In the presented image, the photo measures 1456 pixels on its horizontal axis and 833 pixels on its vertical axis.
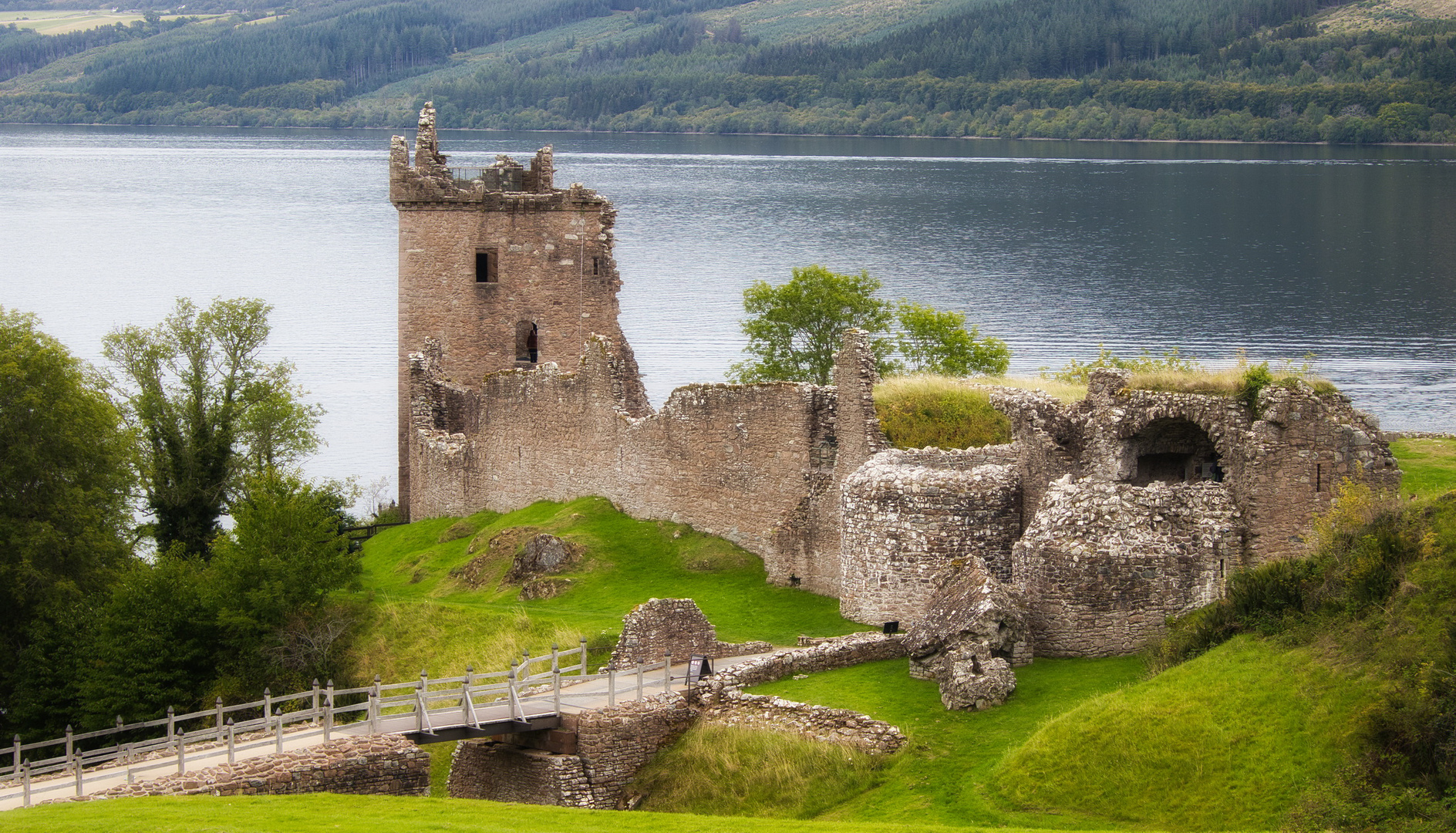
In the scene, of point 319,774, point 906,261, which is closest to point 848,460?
point 319,774

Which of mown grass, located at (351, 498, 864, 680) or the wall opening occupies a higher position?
the wall opening

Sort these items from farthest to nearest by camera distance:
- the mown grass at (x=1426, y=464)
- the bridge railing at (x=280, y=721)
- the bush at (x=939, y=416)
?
the bush at (x=939, y=416) < the mown grass at (x=1426, y=464) < the bridge railing at (x=280, y=721)

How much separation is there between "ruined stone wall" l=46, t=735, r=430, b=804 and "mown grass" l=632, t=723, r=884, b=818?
3486mm

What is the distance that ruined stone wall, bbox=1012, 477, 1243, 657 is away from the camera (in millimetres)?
26141

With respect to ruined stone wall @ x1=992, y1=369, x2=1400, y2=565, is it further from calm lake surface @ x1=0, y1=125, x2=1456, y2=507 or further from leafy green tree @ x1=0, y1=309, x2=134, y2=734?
calm lake surface @ x1=0, y1=125, x2=1456, y2=507

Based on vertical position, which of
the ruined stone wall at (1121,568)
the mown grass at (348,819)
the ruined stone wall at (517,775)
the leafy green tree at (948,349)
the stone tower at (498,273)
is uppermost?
the stone tower at (498,273)

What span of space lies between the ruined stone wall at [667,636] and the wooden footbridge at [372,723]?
0.21 metres

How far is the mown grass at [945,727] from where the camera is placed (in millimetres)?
21703

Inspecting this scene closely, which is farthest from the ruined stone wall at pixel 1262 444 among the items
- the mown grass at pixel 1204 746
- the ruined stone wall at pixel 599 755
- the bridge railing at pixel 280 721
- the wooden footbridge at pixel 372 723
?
the bridge railing at pixel 280 721

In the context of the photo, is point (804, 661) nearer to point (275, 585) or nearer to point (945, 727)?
point (945, 727)

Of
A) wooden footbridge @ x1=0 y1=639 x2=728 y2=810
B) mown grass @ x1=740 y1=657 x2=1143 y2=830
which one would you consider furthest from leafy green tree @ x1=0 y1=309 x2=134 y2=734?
mown grass @ x1=740 y1=657 x2=1143 y2=830

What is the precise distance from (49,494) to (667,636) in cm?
1909

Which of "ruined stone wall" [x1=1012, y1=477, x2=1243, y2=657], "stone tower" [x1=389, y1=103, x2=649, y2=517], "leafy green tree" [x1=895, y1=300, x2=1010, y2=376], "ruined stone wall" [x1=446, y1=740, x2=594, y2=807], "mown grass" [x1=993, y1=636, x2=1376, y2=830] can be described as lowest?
"ruined stone wall" [x1=446, y1=740, x2=594, y2=807]

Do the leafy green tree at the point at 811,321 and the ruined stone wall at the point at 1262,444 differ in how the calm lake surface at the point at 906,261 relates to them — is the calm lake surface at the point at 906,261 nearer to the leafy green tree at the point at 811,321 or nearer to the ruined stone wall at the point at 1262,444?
the leafy green tree at the point at 811,321
